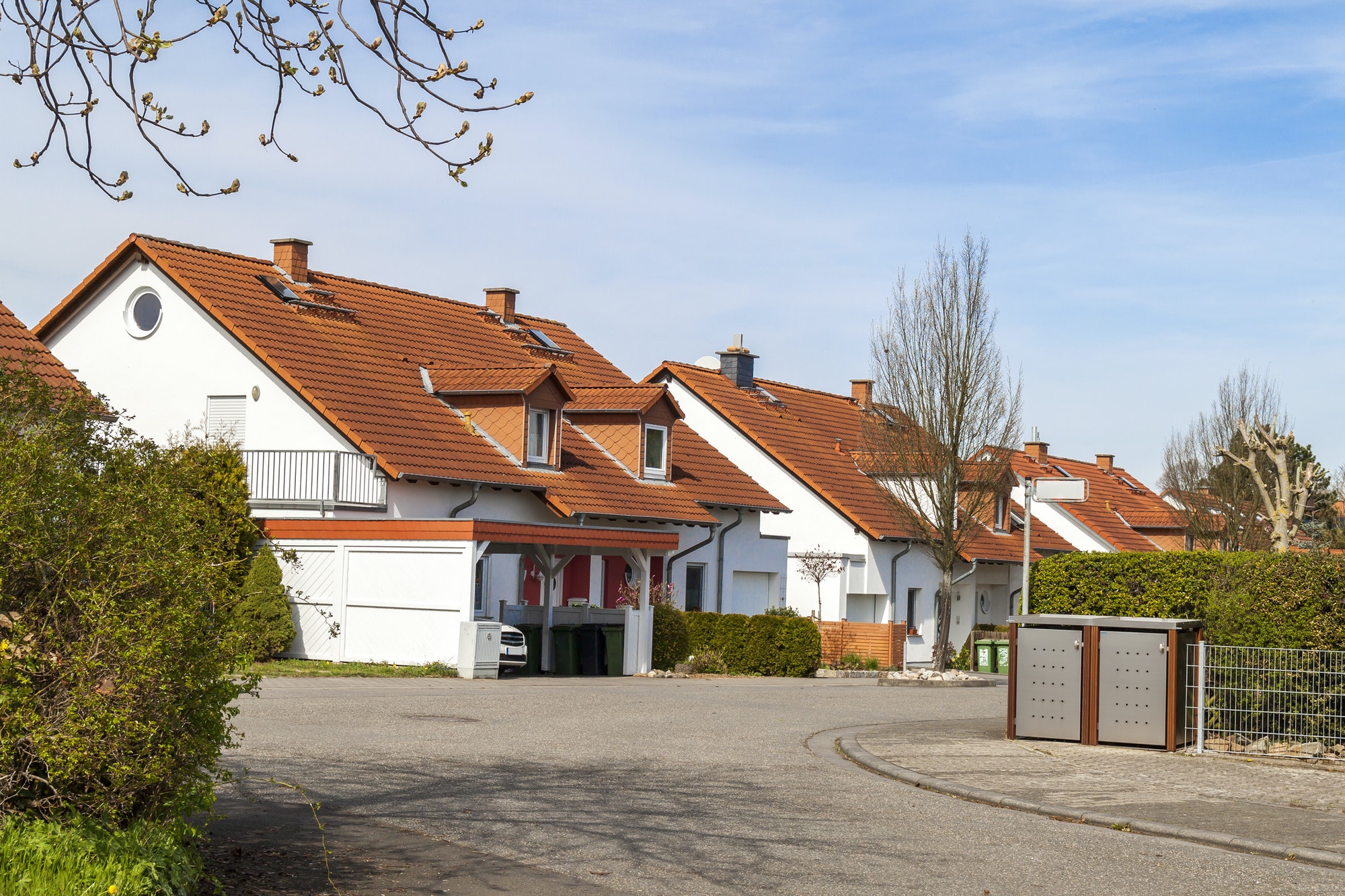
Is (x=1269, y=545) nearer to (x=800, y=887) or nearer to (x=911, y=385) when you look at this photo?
(x=911, y=385)

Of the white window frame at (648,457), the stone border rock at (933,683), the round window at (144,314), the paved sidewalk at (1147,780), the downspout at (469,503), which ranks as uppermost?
the round window at (144,314)

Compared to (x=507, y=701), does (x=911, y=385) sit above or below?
above

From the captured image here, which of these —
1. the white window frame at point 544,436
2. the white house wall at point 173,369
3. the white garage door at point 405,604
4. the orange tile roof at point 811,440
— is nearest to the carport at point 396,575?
the white garage door at point 405,604

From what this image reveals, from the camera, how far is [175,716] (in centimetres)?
621

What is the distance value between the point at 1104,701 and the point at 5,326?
17.5m

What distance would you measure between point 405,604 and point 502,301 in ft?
47.8

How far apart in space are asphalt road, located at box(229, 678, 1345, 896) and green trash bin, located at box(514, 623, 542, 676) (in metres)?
9.53

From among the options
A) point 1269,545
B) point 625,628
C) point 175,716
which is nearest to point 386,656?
point 625,628

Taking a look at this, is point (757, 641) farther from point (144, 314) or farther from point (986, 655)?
point (144, 314)

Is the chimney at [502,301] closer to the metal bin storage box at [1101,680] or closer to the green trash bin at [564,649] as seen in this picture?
the green trash bin at [564,649]

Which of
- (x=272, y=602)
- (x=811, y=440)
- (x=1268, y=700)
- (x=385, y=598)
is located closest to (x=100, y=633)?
(x=1268, y=700)

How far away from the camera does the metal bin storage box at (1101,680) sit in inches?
577

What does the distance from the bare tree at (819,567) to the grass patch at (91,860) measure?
30090 millimetres

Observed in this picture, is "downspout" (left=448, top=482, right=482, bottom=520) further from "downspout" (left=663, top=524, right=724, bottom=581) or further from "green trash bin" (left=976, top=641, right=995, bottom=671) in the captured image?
"green trash bin" (left=976, top=641, right=995, bottom=671)
